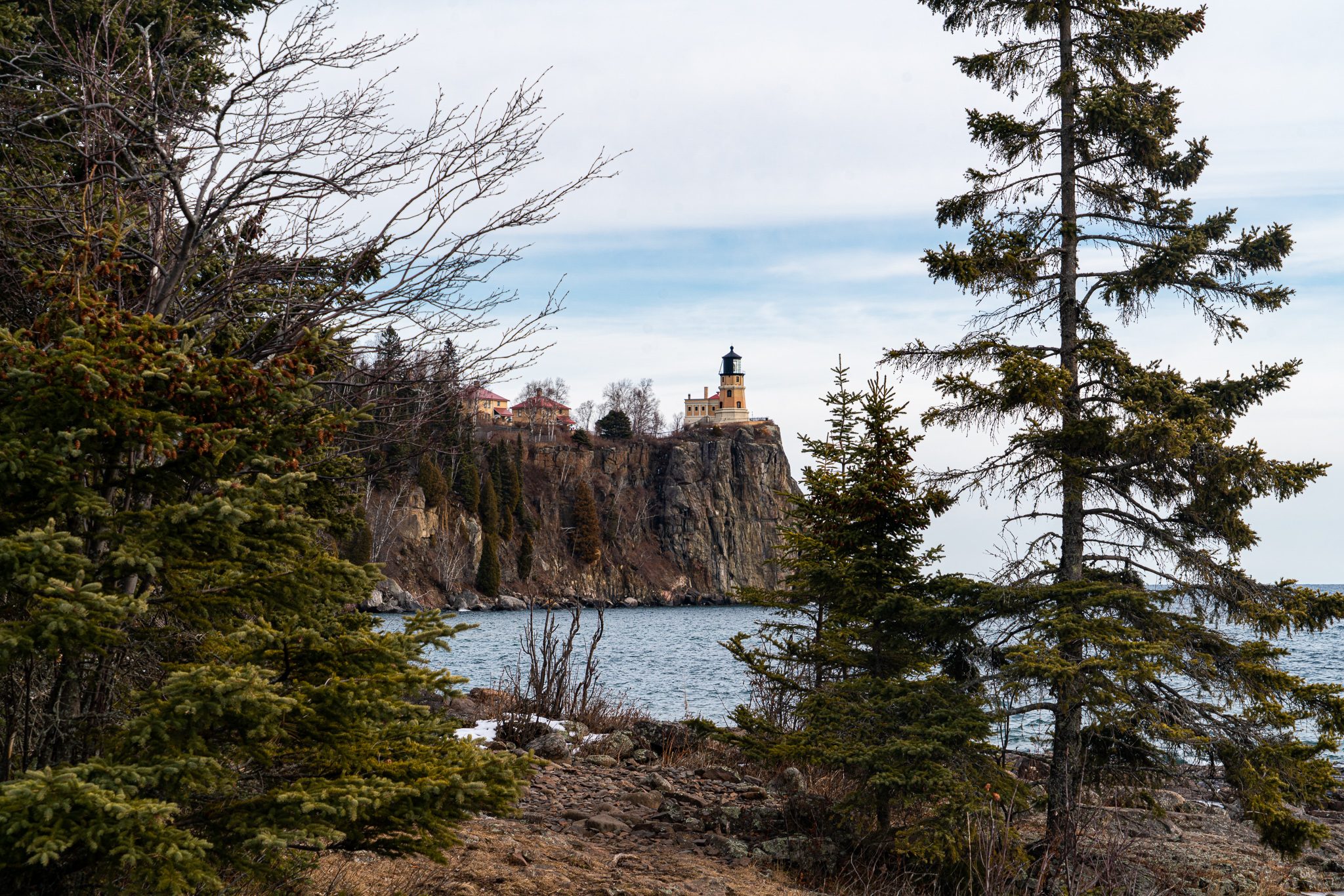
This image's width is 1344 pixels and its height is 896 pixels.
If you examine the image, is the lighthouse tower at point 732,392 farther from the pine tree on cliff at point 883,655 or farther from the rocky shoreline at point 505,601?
the pine tree on cliff at point 883,655

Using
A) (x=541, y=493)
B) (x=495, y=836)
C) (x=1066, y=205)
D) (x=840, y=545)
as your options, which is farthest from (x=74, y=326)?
(x=541, y=493)

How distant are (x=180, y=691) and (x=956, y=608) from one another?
6342mm

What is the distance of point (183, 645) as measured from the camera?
178 inches

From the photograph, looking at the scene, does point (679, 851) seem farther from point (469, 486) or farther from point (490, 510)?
point (490, 510)

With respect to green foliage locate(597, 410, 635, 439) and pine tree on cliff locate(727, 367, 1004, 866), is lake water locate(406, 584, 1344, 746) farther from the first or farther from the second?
green foliage locate(597, 410, 635, 439)

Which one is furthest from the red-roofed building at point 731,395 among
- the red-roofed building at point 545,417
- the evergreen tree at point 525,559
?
the evergreen tree at point 525,559

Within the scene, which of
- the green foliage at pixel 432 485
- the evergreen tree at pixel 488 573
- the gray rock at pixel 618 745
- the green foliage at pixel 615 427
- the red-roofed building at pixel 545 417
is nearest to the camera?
the gray rock at pixel 618 745

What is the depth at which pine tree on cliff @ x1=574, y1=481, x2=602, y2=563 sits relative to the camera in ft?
295

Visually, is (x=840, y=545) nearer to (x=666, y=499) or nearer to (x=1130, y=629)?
(x=1130, y=629)

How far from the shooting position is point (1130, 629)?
7406mm

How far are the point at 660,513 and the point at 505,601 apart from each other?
88.8 feet

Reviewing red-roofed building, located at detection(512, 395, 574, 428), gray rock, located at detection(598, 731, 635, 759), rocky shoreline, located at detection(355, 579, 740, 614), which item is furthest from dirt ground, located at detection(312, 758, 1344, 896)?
red-roofed building, located at detection(512, 395, 574, 428)

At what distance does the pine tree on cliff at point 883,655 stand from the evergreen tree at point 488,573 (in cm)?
7068

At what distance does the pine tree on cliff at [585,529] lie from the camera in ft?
295
